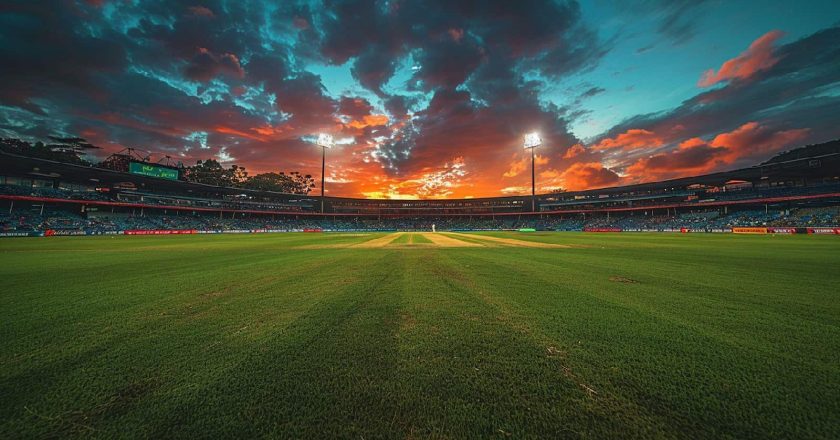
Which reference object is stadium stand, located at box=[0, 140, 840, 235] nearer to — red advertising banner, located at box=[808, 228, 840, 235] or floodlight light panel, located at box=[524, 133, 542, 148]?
red advertising banner, located at box=[808, 228, 840, 235]

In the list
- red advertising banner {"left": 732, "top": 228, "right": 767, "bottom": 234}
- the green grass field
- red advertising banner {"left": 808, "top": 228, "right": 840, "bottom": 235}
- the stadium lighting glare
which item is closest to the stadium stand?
red advertising banner {"left": 732, "top": 228, "right": 767, "bottom": 234}

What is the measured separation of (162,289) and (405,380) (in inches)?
248

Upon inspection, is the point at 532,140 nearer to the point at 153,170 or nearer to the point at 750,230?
the point at 750,230

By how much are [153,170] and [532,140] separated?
235ft

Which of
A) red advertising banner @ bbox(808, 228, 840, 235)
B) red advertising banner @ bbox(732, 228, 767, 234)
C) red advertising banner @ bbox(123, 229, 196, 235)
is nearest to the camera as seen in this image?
red advertising banner @ bbox(808, 228, 840, 235)

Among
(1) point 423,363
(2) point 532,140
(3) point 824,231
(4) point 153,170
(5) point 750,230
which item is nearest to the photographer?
(1) point 423,363

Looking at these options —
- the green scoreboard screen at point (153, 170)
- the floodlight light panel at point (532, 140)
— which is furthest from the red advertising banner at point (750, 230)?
the green scoreboard screen at point (153, 170)

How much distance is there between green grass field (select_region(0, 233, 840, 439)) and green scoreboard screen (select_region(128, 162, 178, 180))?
5931 centimetres

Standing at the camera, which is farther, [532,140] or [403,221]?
[403,221]

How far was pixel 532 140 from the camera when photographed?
61.5m

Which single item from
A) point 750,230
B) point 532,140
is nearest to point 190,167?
point 532,140

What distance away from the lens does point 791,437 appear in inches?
68.3

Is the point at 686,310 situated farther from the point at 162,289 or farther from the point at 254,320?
the point at 162,289

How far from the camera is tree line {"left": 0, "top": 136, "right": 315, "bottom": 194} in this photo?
176 ft
